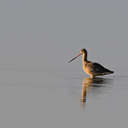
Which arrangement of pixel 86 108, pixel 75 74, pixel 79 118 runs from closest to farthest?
1. pixel 79 118
2. pixel 86 108
3. pixel 75 74

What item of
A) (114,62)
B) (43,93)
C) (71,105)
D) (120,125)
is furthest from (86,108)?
(114,62)

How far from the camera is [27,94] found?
16656 mm

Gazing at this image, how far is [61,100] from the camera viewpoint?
1559cm

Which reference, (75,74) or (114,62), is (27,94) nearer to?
(75,74)

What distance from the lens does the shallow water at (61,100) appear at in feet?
42.0

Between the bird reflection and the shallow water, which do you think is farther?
the bird reflection

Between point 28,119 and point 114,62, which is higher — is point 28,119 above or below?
below

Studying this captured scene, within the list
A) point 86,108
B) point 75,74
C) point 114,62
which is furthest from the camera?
point 114,62

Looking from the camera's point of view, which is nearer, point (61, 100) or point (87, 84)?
point (61, 100)

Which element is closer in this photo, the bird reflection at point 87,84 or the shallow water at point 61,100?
the shallow water at point 61,100

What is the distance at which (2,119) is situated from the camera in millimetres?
12672

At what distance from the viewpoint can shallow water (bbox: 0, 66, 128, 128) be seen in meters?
12.8

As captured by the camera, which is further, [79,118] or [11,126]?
[79,118]

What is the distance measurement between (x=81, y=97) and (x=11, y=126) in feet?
14.6
